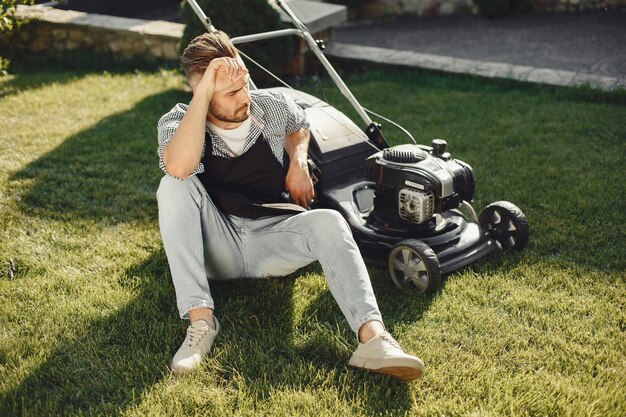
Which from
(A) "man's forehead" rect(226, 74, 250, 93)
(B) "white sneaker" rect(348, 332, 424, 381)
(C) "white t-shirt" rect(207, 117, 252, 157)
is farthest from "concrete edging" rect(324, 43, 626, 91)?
(B) "white sneaker" rect(348, 332, 424, 381)

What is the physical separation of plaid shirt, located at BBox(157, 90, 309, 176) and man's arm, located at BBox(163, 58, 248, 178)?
2.8 inches

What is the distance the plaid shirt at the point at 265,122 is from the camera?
283 centimetres

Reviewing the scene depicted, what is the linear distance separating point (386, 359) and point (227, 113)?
3.81 feet

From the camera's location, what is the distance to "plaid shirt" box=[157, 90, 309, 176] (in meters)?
2.83

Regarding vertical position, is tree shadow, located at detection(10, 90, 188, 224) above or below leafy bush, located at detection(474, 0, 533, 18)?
below

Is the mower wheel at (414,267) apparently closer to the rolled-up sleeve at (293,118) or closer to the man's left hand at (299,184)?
the man's left hand at (299,184)

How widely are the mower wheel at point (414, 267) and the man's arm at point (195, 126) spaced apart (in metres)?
1.00

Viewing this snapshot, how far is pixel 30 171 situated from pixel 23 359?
2.08 metres

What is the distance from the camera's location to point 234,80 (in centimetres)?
271

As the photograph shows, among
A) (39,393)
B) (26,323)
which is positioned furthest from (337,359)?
(26,323)

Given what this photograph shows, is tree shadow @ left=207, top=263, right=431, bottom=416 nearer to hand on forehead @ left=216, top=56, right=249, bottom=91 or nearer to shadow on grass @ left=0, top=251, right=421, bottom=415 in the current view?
shadow on grass @ left=0, top=251, right=421, bottom=415

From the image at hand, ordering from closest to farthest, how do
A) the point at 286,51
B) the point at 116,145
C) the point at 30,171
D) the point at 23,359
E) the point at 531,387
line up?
the point at 531,387, the point at 23,359, the point at 30,171, the point at 116,145, the point at 286,51

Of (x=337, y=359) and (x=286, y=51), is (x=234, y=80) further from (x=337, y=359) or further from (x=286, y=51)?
(x=286, y=51)

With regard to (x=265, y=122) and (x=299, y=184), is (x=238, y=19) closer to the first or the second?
(x=265, y=122)
